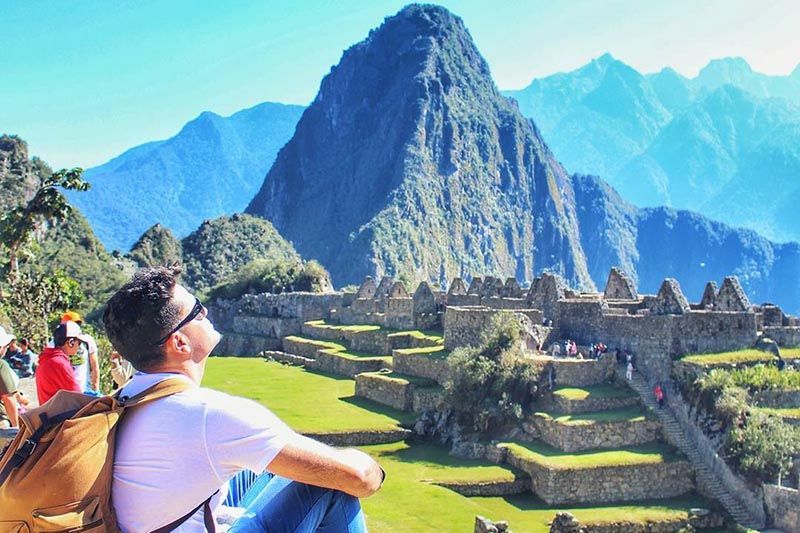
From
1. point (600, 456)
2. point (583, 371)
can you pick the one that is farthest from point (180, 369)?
point (583, 371)

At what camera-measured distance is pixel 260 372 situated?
43.5 meters

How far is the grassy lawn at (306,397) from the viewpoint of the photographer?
2968cm

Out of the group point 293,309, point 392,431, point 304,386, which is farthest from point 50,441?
point 293,309

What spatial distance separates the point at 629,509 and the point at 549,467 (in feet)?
7.52

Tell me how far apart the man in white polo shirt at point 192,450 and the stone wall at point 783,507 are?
19.7m

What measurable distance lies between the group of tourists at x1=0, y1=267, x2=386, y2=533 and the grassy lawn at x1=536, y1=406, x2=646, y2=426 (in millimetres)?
21334

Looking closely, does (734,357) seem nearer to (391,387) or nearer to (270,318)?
(391,387)

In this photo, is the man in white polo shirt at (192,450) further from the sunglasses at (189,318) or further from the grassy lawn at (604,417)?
the grassy lawn at (604,417)

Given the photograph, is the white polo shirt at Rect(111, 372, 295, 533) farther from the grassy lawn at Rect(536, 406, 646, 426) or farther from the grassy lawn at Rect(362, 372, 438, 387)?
the grassy lawn at Rect(362, 372, 438, 387)

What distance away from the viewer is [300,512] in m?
4.45

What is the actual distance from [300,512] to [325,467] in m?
0.35

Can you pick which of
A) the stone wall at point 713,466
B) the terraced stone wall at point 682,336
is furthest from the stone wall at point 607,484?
the terraced stone wall at point 682,336

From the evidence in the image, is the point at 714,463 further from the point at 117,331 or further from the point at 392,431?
the point at 117,331

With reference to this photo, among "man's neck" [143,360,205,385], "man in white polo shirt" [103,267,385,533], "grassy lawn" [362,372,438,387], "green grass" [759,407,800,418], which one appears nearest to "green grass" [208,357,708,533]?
"grassy lawn" [362,372,438,387]
